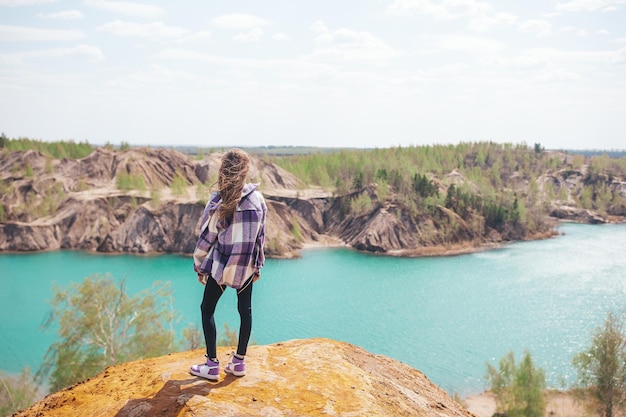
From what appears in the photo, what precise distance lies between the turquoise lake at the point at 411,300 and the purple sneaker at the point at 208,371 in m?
22.0

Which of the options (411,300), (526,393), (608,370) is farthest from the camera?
(411,300)

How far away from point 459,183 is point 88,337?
66.1 metres

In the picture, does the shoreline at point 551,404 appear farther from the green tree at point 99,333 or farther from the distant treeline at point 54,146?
the distant treeline at point 54,146

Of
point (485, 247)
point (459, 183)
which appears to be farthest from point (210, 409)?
point (459, 183)

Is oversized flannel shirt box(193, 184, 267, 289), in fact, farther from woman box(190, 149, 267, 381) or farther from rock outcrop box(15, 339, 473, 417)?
rock outcrop box(15, 339, 473, 417)

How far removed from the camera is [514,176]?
98.0m

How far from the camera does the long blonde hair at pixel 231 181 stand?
5301 millimetres

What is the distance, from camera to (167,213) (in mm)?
59812

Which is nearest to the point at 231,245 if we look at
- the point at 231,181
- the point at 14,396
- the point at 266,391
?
the point at 231,181

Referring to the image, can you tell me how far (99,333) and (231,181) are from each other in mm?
17829

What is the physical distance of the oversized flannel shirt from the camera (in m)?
5.34

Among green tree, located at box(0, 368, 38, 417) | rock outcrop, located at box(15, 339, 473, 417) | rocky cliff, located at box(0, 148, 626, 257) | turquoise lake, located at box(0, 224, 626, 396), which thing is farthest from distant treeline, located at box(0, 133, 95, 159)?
rock outcrop, located at box(15, 339, 473, 417)

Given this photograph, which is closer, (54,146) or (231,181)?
(231,181)

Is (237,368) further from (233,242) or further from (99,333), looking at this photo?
(99,333)
